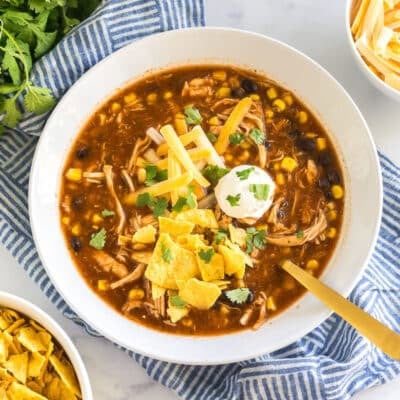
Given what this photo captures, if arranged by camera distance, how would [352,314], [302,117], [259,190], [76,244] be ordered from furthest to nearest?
[302,117] → [76,244] → [259,190] → [352,314]

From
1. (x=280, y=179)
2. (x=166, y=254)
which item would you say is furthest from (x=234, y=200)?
(x=166, y=254)

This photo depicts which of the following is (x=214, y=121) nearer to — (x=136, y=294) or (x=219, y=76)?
(x=219, y=76)

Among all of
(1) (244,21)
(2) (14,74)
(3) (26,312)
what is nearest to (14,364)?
(3) (26,312)

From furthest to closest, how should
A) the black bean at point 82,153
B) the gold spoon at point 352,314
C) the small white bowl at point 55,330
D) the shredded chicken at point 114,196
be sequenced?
1. the black bean at point 82,153
2. the shredded chicken at point 114,196
3. the small white bowl at point 55,330
4. the gold spoon at point 352,314

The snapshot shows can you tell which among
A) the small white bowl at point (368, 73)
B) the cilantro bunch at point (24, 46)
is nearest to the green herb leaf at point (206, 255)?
the cilantro bunch at point (24, 46)

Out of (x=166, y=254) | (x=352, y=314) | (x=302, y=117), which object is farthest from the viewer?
(x=302, y=117)

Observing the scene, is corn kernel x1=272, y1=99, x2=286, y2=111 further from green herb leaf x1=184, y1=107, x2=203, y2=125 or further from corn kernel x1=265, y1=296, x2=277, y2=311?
corn kernel x1=265, y1=296, x2=277, y2=311

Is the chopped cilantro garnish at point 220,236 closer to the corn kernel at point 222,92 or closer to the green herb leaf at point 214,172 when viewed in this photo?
the green herb leaf at point 214,172

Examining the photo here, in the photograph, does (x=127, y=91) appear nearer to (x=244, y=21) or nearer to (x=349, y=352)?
(x=244, y=21)
